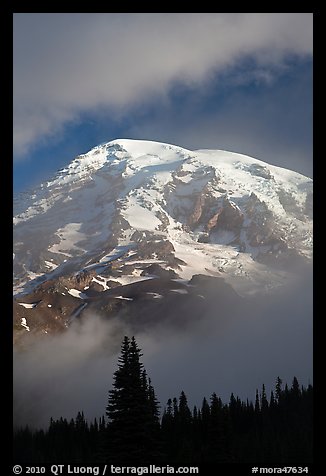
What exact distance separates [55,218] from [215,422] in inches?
6547

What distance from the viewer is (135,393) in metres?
20.3

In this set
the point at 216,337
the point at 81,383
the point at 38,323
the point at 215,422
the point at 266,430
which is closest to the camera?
the point at 215,422

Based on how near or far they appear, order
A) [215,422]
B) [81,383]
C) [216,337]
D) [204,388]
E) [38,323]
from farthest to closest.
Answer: [216,337]
[38,323]
[204,388]
[81,383]
[215,422]

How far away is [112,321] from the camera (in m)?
178

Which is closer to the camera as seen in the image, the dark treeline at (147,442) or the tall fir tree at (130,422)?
the tall fir tree at (130,422)

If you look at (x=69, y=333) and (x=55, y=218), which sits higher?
(x=55, y=218)

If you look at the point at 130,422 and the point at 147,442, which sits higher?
the point at 130,422

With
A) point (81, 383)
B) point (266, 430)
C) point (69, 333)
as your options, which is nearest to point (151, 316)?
point (69, 333)

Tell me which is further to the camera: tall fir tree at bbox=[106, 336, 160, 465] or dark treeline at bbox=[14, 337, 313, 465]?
dark treeline at bbox=[14, 337, 313, 465]

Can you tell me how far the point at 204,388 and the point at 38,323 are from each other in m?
54.6
